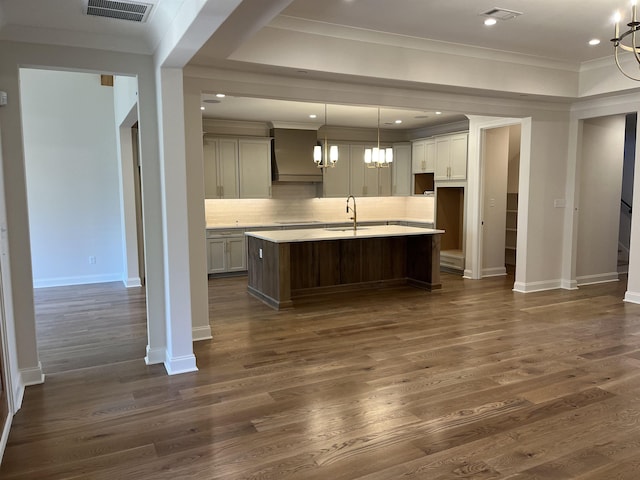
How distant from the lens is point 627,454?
247 cm

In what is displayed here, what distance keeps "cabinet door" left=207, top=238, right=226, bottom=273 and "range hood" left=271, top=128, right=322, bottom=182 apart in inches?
63.3

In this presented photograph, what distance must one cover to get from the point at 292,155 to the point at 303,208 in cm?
112

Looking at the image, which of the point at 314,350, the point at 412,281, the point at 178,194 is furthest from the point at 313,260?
the point at 178,194

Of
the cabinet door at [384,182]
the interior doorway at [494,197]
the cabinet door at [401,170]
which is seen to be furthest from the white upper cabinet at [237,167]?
the interior doorway at [494,197]

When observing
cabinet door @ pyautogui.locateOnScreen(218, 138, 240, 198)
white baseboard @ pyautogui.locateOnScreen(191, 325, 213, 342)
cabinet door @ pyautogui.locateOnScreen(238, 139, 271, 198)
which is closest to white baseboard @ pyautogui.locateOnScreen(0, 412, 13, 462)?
white baseboard @ pyautogui.locateOnScreen(191, 325, 213, 342)

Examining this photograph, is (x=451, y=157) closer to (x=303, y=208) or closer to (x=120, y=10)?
(x=303, y=208)

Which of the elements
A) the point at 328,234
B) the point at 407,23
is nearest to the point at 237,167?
the point at 328,234

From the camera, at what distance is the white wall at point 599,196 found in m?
6.54

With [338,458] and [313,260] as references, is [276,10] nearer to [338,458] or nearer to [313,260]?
[338,458]

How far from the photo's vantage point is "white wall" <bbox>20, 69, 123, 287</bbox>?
6652 millimetres

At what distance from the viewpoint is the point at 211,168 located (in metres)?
7.82

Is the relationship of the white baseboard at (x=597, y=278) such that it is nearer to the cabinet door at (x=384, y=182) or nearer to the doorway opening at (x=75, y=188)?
the cabinet door at (x=384, y=182)

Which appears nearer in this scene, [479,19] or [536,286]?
[479,19]

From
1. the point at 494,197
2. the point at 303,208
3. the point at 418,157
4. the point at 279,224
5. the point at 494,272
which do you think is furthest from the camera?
the point at 303,208
